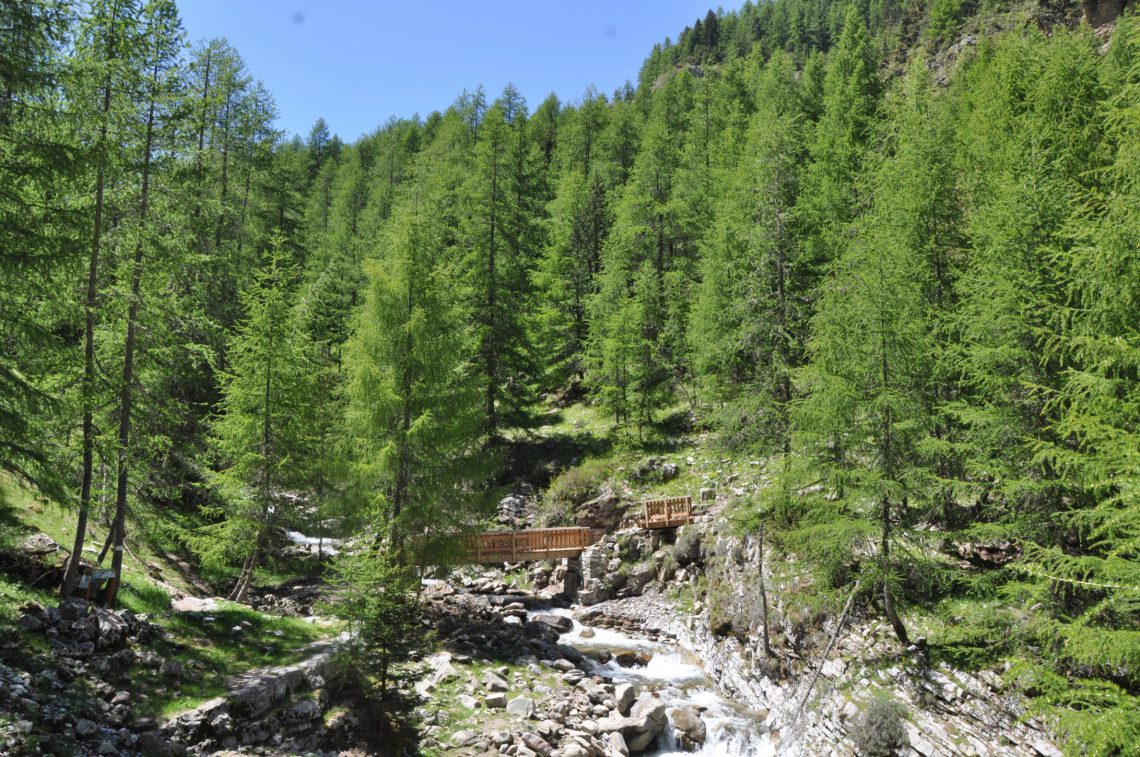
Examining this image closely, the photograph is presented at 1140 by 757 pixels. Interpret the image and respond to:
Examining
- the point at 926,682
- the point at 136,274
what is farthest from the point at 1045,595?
the point at 136,274

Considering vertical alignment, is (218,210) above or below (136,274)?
above

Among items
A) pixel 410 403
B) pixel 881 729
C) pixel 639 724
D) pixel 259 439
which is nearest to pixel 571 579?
pixel 639 724

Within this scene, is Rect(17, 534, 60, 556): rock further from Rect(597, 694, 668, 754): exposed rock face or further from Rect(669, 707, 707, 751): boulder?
Rect(669, 707, 707, 751): boulder

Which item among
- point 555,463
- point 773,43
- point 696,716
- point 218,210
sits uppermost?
point 773,43

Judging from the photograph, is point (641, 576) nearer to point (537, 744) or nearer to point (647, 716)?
point (647, 716)

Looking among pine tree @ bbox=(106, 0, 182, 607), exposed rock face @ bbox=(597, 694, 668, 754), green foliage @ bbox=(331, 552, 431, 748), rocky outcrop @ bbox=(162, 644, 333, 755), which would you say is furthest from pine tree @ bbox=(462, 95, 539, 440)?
rocky outcrop @ bbox=(162, 644, 333, 755)

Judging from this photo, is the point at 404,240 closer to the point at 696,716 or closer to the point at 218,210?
the point at 218,210

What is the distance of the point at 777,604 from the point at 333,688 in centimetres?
1083

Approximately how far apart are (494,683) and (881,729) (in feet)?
27.4

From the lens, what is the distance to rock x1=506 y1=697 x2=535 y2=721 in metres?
14.2

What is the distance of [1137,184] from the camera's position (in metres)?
7.84

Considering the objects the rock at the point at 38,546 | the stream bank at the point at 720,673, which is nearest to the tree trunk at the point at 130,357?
the rock at the point at 38,546

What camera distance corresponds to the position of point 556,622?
2097 centimetres

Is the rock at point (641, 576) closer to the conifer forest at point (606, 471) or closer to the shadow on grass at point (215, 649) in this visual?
the conifer forest at point (606, 471)
